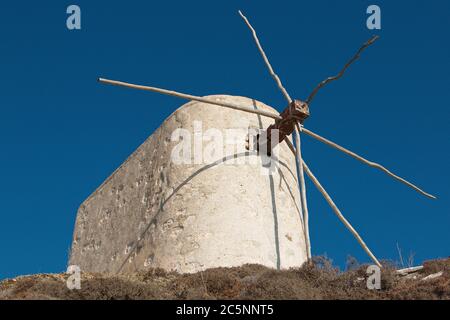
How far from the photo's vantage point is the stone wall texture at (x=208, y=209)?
469 inches

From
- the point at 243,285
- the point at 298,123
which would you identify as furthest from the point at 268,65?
the point at 243,285

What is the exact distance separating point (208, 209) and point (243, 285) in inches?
86.0

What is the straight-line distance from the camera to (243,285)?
10.4m

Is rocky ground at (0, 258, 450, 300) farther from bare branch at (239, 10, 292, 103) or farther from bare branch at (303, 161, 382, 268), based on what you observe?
bare branch at (239, 10, 292, 103)

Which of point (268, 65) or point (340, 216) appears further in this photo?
point (268, 65)

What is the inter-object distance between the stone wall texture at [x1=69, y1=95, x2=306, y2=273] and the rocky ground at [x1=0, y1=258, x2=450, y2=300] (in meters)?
0.60

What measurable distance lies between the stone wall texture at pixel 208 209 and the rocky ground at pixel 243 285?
1.96 ft

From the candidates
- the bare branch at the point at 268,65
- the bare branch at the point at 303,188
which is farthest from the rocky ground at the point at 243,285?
the bare branch at the point at 268,65

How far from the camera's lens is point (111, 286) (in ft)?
33.4

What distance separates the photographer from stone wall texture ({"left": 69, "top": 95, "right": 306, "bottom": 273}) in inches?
469

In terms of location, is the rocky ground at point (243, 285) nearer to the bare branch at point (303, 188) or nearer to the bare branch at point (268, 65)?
the bare branch at point (303, 188)

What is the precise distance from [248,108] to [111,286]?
446 cm

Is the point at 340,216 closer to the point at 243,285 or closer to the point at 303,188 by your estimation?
the point at 303,188
